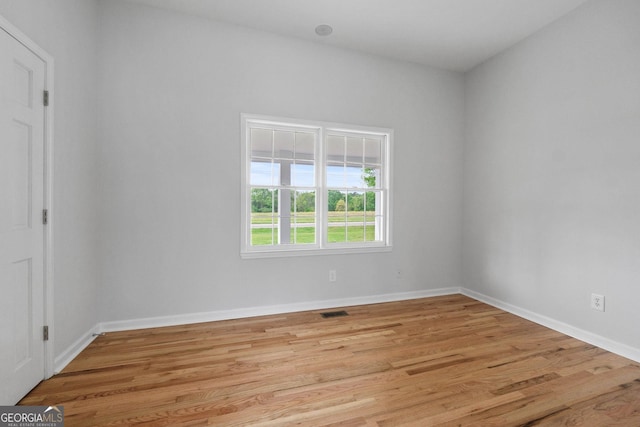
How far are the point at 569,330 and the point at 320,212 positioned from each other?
9.13 feet

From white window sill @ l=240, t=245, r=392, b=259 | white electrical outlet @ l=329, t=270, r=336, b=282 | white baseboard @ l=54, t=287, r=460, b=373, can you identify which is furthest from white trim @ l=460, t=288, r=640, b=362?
white electrical outlet @ l=329, t=270, r=336, b=282

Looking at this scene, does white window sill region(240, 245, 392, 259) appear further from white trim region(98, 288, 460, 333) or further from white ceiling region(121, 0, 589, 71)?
white ceiling region(121, 0, 589, 71)

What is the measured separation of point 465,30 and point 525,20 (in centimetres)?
56

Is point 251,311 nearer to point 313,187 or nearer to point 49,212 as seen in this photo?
point 313,187

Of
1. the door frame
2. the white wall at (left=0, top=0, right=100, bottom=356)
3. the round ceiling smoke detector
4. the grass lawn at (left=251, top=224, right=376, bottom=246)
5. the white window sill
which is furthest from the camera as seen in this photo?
the grass lawn at (left=251, top=224, right=376, bottom=246)

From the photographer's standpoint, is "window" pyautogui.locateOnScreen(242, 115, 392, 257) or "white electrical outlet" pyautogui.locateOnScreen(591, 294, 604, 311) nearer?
"white electrical outlet" pyautogui.locateOnScreen(591, 294, 604, 311)

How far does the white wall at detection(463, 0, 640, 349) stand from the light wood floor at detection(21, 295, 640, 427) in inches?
20.7

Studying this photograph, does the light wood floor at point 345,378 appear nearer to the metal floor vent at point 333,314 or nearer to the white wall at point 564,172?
the metal floor vent at point 333,314

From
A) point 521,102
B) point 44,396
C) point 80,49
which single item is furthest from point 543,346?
point 80,49

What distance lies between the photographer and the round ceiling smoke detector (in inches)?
122

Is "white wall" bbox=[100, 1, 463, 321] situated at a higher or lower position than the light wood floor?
higher

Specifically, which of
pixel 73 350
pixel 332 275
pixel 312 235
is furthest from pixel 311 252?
pixel 73 350

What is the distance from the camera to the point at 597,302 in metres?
2.63

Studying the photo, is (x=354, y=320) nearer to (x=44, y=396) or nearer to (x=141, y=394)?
(x=141, y=394)
